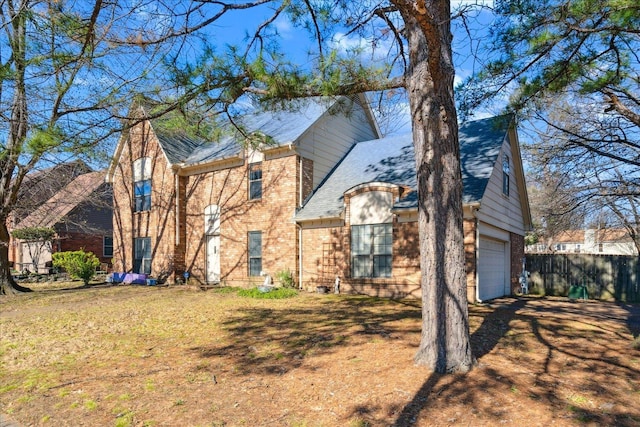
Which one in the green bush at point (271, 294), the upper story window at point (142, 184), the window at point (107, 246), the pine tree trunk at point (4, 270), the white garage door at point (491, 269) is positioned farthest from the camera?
the window at point (107, 246)

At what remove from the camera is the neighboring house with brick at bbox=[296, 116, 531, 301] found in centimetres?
1207

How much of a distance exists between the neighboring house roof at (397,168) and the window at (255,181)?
2.11 meters

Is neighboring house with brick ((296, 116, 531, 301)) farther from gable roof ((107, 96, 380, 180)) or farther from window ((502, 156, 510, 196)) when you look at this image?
gable roof ((107, 96, 380, 180))

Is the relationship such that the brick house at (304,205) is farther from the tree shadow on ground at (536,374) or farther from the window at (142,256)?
the tree shadow on ground at (536,374)

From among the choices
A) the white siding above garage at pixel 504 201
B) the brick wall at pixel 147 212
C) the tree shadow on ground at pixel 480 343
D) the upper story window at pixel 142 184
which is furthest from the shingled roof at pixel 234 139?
the tree shadow on ground at pixel 480 343

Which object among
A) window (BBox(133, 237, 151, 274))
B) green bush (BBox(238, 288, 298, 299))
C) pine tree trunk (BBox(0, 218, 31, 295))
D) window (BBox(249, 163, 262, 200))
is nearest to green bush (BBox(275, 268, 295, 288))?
green bush (BBox(238, 288, 298, 299))

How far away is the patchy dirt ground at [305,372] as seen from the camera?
3.99 meters

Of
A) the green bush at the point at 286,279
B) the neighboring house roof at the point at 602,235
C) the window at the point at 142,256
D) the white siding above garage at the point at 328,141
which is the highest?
the white siding above garage at the point at 328,141

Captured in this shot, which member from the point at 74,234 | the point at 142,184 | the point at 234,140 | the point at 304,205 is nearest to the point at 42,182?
the point at 142,184

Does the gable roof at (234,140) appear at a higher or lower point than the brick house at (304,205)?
higher

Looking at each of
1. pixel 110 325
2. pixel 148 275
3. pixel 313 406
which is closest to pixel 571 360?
pixel 313 406

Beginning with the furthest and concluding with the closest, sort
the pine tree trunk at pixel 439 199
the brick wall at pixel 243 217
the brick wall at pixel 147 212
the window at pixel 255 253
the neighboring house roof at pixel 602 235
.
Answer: the neighboring house roof at pixel 602 235 → the brick wall at pixel 147 212 → the window at pixel 255 253 → the brick wall at pixel 243 217 → the pine tree trunk at pixel 439 199

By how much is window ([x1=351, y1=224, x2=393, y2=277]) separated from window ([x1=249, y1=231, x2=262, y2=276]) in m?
3.98

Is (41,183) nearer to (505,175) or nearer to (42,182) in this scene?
(42,182)
